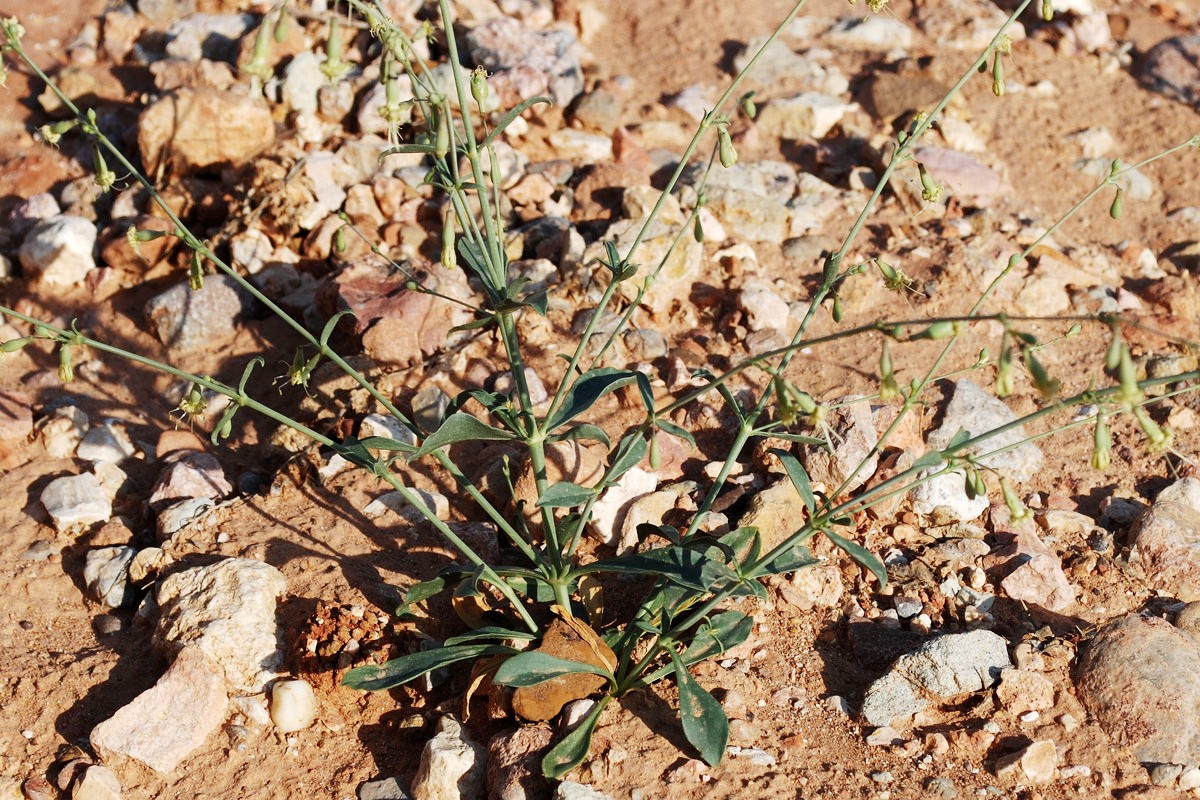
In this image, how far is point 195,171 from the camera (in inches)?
236

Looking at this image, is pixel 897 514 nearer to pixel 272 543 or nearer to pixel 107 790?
pixel 272 543

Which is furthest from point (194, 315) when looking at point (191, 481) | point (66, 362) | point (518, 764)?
point (518, 764)

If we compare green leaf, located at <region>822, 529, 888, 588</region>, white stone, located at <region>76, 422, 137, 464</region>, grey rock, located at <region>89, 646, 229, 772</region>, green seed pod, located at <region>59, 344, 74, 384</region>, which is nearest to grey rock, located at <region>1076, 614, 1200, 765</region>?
green leaf, located at <region>822, 529, 888, 588</region>

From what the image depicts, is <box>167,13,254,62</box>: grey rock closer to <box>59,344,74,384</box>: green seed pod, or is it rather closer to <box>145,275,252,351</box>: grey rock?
<box>145,275,252,351</box>: grey rock

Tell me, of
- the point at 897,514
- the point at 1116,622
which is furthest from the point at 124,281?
the point at 1116,622

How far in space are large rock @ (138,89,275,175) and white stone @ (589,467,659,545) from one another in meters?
3.19

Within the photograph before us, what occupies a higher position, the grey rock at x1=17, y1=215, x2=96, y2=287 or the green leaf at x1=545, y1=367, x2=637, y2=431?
the green leaf at x1=545, y1=367, x2=637, y2=431

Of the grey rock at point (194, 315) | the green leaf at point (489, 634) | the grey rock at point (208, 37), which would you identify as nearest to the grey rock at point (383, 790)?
the green leaf at point (489, 634)

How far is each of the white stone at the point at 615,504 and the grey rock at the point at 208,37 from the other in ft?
13.9

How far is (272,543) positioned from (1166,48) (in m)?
6.50

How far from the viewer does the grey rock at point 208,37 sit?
266 inches

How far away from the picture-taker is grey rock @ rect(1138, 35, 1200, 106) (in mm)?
6941

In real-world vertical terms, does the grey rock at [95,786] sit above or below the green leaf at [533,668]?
below

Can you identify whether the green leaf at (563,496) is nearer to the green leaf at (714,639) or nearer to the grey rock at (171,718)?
the green leaf at (714,639)
